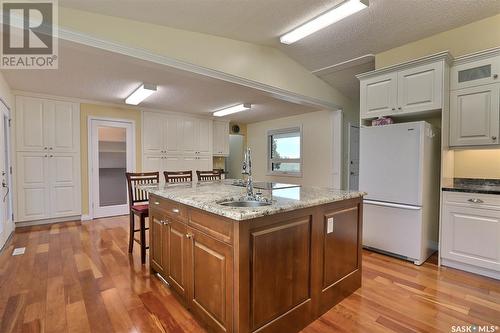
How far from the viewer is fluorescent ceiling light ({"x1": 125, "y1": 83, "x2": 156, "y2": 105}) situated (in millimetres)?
3836

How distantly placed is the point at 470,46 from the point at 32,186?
22.0 feet

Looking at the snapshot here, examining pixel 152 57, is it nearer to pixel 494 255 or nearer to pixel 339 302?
pixel 339 302

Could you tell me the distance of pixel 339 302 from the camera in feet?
6.71

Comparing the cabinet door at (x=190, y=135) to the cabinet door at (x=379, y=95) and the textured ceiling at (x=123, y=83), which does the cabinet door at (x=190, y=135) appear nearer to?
the textured ceiling at (x=123, y=83)

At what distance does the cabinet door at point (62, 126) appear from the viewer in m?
4.45

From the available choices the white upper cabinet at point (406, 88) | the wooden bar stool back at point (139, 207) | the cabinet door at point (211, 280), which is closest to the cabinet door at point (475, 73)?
the white upper cabinet at point (406, 88)

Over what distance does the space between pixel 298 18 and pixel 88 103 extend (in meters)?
4.21

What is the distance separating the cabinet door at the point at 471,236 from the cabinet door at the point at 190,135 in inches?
198

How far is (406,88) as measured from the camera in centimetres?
294

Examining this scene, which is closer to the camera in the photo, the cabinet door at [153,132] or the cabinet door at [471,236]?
the cabinet door at [471,236]

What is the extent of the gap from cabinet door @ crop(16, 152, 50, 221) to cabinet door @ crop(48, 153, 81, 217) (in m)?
0.08

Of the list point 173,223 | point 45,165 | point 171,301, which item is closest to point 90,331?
point 171,301

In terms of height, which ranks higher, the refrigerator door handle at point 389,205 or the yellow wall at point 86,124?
the yellow wall at point 86,124

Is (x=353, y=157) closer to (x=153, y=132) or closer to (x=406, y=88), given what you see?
(x=406, y=88)
